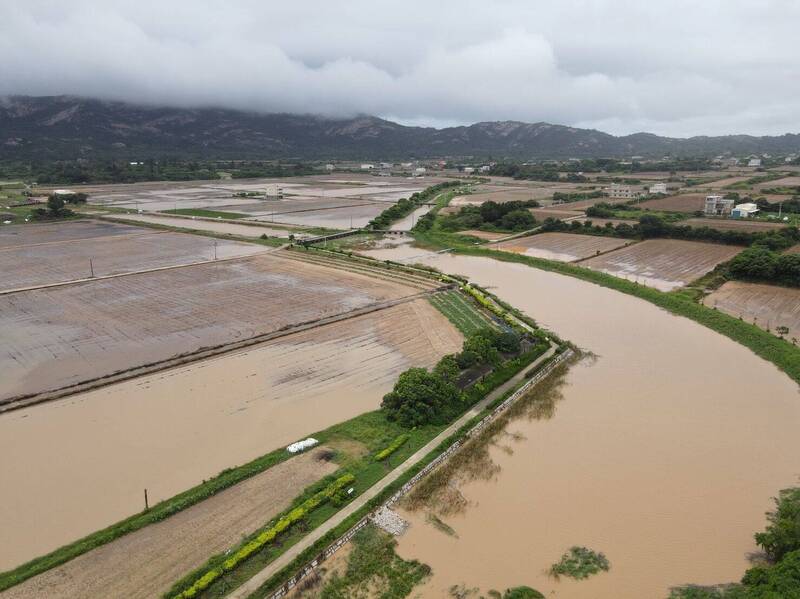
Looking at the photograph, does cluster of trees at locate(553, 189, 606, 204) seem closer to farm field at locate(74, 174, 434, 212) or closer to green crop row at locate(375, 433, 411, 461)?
farm field at locate(74, 174, 434, 212)

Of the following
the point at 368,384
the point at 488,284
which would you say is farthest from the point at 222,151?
the point at 368,384

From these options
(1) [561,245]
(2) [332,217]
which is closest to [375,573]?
(1) [561,245]

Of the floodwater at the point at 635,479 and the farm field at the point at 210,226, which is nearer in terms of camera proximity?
the floodwater at the point at 635,479

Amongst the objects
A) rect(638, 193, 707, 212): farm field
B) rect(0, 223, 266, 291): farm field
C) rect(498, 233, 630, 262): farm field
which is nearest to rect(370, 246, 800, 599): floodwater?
rect(498, 233, 630, 262): farm field

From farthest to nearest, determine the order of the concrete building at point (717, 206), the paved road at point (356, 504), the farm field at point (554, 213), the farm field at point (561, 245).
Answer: the concrete building at point (717, 206) → the farm field at point (554, 213) → the farm field at point (561, 245) → the paved road at point (356, 504)

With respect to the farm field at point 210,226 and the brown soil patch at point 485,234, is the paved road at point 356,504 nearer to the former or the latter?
the brown soil patch at point 485,234

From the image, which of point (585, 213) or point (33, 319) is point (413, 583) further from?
point (585, 213)

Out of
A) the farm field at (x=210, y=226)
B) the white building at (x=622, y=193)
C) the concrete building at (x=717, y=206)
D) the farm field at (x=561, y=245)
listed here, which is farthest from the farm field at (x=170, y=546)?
the white building at (x=622, y=193)
